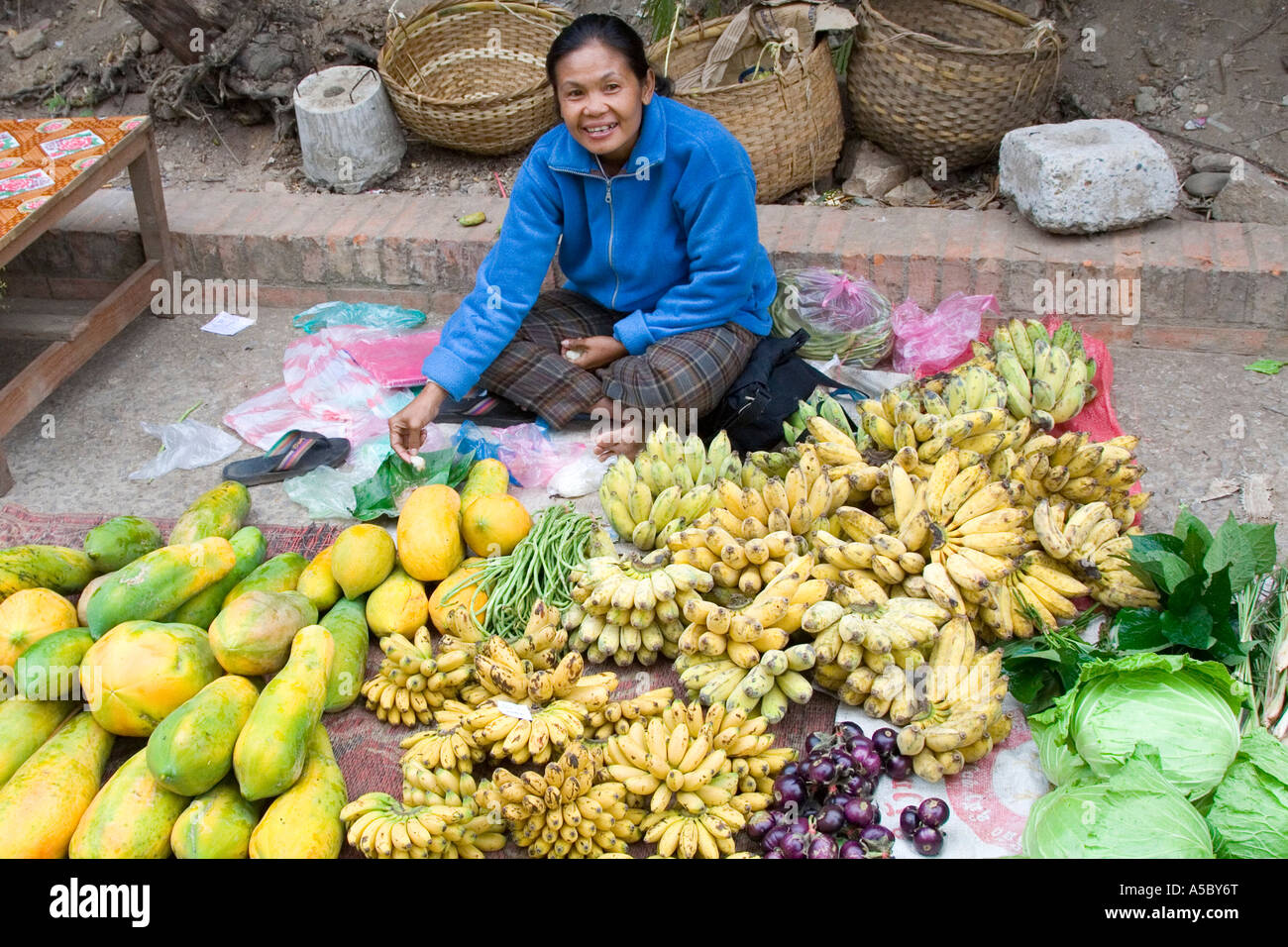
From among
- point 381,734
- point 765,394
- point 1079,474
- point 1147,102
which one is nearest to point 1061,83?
point 1147,102

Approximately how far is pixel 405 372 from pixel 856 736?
7.59ft

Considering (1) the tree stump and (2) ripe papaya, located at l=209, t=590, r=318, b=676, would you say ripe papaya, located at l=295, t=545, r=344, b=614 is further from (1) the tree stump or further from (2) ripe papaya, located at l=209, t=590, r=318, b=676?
(1) the tree stump

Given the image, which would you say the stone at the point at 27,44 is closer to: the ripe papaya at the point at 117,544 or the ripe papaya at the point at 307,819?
the ripe papaya at the point at 117,544

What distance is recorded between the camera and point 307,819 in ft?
6.58

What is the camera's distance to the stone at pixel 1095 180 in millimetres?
3674

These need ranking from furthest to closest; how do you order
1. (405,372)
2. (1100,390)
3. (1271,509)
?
1. (405,372)
2. (1100,390)
3. (1271,509)

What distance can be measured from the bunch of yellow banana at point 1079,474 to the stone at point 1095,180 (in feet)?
4.30

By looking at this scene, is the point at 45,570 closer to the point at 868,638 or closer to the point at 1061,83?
the point at 868,638

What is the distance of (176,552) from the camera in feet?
8.09

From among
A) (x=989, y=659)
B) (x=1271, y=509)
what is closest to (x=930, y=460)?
(x=989, y=659)

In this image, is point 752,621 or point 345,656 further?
point 345,656

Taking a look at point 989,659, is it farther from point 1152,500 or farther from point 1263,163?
point 1263,163

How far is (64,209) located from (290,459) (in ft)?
3.91

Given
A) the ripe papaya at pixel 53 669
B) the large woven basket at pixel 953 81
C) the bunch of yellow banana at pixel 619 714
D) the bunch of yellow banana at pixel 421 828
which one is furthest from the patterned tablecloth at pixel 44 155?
the large woven basket at pixel 953 81
